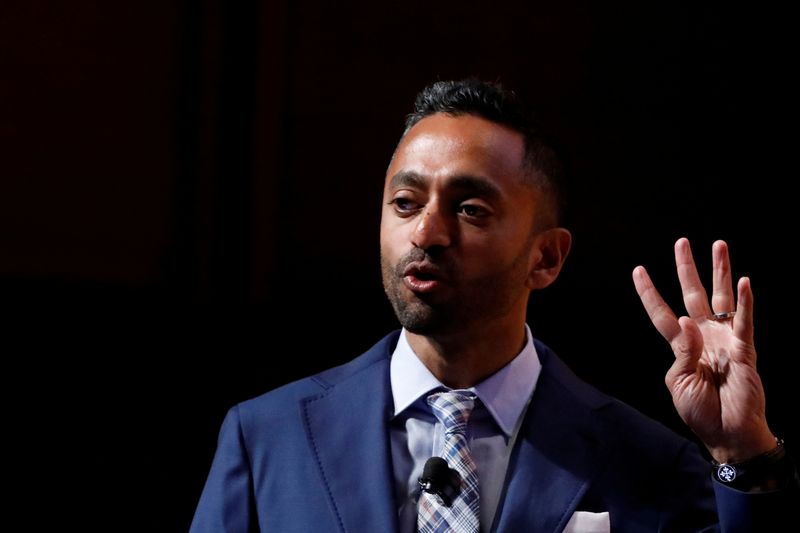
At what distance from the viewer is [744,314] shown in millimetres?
1734

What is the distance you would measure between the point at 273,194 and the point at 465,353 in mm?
843

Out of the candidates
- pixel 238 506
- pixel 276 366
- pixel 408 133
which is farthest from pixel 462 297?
pixel 276 366

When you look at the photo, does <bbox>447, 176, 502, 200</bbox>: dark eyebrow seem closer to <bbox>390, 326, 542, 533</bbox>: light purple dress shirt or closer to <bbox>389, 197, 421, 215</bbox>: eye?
Answer: <bbox>389, 197, 421, 215</bbox>: eye

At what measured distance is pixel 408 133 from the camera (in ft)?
6.58

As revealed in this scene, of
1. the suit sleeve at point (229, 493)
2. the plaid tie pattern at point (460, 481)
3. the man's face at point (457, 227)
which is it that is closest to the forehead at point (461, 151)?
the man's face at point (457, 227)

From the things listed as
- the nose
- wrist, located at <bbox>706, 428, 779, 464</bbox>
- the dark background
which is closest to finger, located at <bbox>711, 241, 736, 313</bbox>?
wrist, located at <bbox>706, 428, 779, 464</bbox>

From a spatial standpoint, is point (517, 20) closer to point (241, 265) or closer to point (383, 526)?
point (241, 265)

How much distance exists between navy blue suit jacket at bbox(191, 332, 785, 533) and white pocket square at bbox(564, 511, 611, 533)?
0.04 ft

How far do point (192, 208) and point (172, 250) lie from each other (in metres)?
0.10

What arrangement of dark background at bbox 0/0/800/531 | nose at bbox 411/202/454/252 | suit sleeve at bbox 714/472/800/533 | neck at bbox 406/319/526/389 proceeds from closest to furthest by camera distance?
Answer: suit sleeve at bbox 714/472/800/533
nose at bbox 411/202/454/252
neck at bbox 406/319/526/389
dark background at bbox 0/0/800/531

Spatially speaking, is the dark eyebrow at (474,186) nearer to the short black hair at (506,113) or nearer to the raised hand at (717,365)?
the short black hair at (506,113)

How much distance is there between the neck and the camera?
1.91 m

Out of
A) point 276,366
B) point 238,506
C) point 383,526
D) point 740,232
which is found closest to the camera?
point 383,526

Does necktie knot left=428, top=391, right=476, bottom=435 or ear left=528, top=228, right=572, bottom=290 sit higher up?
ear left=528, top=228, right=572, bottom=290
